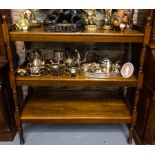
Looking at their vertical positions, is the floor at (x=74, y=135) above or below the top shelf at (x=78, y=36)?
below

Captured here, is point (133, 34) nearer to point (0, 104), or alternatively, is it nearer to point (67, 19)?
point (67, 19)

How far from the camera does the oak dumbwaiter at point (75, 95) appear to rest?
1.32 meters

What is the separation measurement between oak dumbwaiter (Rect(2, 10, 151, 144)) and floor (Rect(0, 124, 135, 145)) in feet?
0.43

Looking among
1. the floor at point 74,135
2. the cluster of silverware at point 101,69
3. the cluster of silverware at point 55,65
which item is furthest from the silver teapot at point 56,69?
the floor at point 74,135

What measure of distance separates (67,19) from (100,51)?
57 cm

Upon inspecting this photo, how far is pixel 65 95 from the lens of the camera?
6.23ft

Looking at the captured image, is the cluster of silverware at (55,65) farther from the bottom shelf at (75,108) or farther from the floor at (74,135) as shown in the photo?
the floor at (74,135)

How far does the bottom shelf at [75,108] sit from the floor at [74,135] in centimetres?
25

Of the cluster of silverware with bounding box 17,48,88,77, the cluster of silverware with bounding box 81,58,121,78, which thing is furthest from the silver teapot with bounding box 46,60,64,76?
the cluster of silverware with bounding box 81,58,121,78

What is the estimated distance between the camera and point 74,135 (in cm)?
180

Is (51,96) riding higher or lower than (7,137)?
higher

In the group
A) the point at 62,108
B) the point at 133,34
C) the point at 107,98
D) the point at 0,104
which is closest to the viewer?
the point at 133,34

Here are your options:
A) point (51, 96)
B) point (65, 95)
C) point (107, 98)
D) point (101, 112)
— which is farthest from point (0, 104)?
point (107, 98)

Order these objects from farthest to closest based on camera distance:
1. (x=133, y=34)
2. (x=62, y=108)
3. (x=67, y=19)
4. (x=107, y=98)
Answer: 1. (x=107, y=98)
2. (x=62, y=108)
3. (x=67, y=19)
4. (x=133, y=34)
